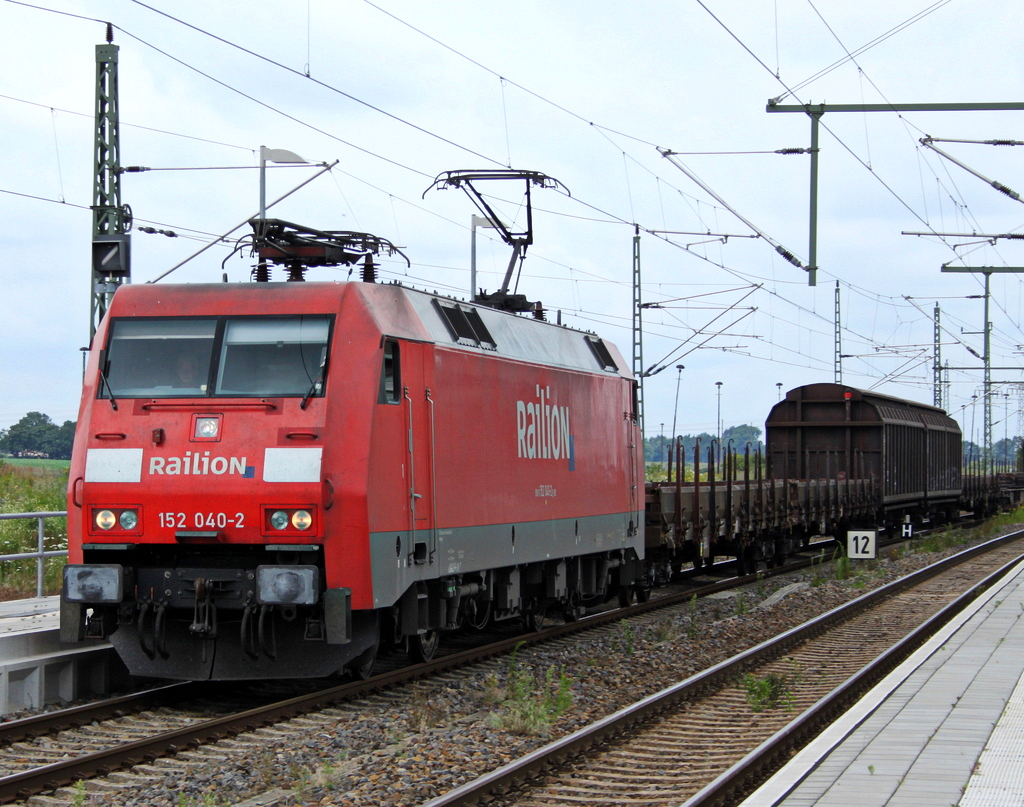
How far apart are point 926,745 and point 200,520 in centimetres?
566

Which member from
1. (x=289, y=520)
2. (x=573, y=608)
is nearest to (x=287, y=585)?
(x=289, y=520)

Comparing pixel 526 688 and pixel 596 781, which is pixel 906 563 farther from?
pixel 596 781

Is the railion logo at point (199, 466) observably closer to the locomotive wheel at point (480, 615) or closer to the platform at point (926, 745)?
the locomotive wheel at point (480, 615)

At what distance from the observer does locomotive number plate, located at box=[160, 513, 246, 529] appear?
9.91 metres

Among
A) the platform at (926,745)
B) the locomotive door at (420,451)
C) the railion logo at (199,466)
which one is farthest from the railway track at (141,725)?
the platform at (926,745)

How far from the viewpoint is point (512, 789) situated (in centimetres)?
795

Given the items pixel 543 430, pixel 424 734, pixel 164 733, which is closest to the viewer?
pixel 164 733

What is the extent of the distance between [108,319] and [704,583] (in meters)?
15.2

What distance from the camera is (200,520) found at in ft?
32.7

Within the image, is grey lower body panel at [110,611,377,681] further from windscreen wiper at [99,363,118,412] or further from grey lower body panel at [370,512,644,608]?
windscreen wiper at [99,363,118,412]

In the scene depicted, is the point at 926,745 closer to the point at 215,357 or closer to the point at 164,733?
the point at 164,733

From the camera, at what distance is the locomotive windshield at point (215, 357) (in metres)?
10.3

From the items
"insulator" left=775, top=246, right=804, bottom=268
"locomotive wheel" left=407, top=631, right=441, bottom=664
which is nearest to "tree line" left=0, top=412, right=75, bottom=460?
"insulator" left=775, top=246, right=804, bottom=268

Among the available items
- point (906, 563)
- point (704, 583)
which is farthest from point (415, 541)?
point (906, 563)
